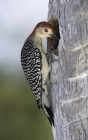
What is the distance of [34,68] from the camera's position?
4734 millimetres

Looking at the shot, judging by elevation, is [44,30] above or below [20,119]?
above

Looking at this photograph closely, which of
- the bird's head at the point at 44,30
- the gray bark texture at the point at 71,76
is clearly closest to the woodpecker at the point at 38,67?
the bird's head at the point at 44,30

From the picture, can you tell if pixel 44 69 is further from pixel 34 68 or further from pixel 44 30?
pixel 44 30

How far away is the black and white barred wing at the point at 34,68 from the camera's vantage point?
184 inches

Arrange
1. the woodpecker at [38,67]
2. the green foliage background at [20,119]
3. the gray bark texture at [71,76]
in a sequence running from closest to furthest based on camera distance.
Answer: the gray bark texture at [71,76] → the woodpecker at [38,67] → the green foliage background at [20,119]

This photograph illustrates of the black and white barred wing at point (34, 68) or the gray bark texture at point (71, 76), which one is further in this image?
the black and white barred wing at point (34, 68)

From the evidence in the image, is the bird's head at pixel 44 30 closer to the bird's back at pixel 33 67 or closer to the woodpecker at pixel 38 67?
the woodpecker at pixel 38 67

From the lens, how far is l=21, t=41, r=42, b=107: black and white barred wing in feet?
15.4

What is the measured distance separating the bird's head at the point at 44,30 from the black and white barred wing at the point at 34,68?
219 mm

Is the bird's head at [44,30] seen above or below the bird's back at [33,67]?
above

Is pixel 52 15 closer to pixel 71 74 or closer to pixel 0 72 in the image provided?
pixel 71 74

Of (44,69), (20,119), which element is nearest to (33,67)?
(44,69)

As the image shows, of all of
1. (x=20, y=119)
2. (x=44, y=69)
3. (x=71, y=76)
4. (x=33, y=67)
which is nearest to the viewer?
(x=71, y=76)

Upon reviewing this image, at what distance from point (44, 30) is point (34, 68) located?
463 mm
